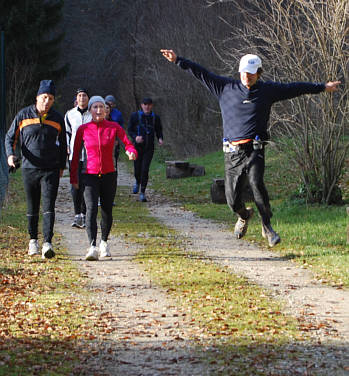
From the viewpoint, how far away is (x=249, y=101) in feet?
28.1

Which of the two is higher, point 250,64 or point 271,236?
point 250,64

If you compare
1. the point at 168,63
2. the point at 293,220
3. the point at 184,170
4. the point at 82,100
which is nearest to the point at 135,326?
the point at 82,100

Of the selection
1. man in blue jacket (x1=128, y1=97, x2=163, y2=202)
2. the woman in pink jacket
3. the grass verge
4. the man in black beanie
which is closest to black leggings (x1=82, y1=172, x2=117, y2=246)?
the woman in pink jacket

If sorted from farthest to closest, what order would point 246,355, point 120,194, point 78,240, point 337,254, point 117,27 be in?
point 117,27
point 120,194
point 78,240
point 337,254
point 246,355

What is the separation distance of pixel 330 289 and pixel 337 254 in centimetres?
175

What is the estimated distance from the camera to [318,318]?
602 centimetres

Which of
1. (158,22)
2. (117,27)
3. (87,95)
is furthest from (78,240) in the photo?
(117,27)

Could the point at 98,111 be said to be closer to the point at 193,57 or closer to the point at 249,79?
the point at 249,79

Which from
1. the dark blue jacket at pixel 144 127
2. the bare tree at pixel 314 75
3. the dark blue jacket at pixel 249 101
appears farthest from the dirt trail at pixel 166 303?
the dark blue jacket at pixel 144 127

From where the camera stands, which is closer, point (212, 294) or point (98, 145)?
point (212, 294)

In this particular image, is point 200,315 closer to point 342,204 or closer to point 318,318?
point 318,318

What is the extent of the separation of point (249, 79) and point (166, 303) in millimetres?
3082

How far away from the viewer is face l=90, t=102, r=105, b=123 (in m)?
8.61

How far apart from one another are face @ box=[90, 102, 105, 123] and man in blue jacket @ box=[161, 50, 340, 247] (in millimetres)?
938
